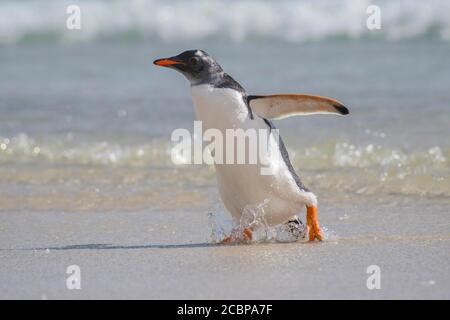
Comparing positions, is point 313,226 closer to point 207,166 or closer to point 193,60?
point 193,60

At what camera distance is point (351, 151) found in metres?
7.51

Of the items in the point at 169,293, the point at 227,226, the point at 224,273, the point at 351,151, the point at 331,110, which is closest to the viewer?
the point at 169,293

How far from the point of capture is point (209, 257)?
4.73m

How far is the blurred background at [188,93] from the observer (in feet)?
22.0

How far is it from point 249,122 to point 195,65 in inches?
15.5

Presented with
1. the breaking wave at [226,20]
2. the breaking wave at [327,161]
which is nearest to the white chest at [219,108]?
the breaking wave at [327,161]

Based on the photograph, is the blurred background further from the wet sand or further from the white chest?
the white chest

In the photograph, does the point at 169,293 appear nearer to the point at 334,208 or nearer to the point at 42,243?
the point at 42,243

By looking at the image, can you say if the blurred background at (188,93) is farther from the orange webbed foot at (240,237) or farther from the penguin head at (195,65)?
the penguin head at (195,65)

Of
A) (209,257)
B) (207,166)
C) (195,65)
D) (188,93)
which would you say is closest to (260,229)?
(209,257)

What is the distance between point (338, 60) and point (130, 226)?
326 inches

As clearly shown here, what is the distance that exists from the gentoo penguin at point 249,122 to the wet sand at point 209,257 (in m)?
0.21
